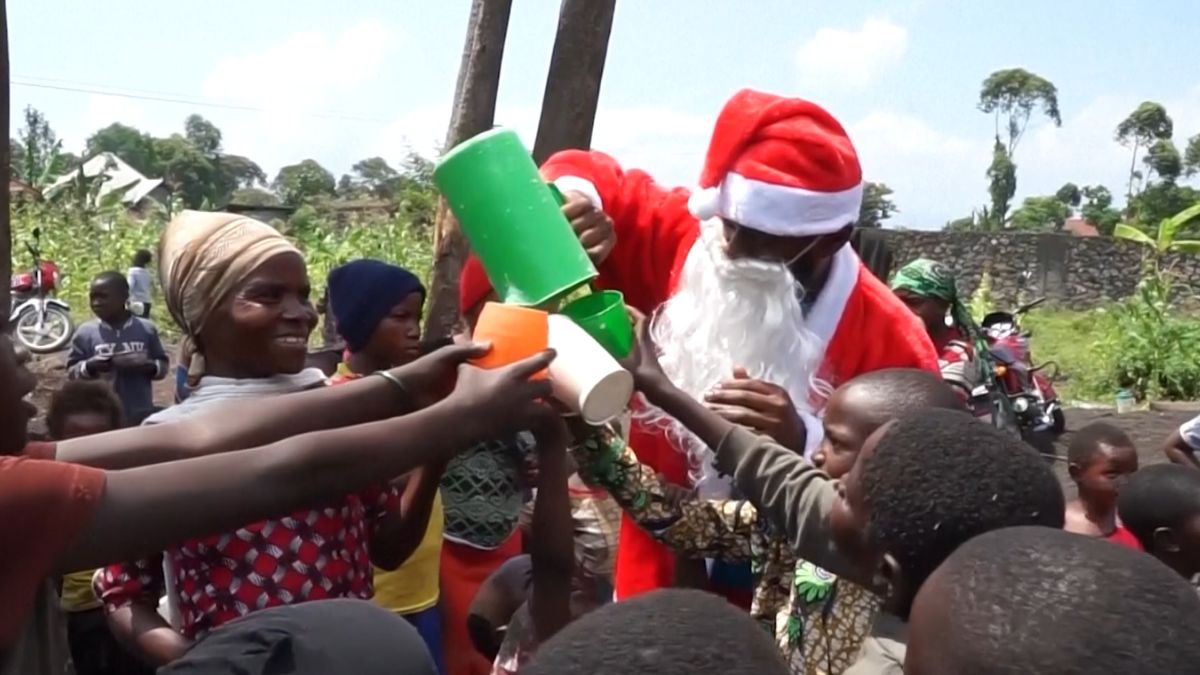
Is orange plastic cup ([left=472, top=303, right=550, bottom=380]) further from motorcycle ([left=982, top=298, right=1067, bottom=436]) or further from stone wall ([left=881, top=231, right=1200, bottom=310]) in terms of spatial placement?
stone wall ([left=881, top=231, right=1200, bottom=310])

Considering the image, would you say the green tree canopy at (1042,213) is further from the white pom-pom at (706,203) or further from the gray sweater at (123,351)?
the white pom-pom at (706,203)

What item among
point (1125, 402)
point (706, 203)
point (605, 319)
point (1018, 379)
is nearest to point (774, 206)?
point (706, 203)

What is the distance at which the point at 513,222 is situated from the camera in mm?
2072

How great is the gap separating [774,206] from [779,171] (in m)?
0.07

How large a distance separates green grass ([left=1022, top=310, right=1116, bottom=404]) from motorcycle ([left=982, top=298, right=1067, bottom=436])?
4.25 m

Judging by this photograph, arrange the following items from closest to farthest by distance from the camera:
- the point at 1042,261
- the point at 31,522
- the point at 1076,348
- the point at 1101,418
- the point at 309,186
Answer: the point at 31,522
the point at 1101,418
the point at 1076,348
the point at 1042,261
the point at 309,186

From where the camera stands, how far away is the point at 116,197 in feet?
65.9

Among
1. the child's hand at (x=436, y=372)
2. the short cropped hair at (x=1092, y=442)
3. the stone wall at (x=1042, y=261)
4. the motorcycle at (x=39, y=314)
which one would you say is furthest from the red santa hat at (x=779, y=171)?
the stone wall at (x=1042, y=261)

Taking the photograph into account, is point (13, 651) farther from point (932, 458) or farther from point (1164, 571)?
point (1164, 571)

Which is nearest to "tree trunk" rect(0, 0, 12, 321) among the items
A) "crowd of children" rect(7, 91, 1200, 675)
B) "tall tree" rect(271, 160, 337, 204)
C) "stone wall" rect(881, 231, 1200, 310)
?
"crowd of children" rect(7, 91, 1200, 675)

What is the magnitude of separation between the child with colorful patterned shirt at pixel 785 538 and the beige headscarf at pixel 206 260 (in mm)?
674

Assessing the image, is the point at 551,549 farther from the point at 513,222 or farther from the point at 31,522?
the point at 31,522

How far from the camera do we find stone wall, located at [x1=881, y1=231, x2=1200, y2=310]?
2167cm

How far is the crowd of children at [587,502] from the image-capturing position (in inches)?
48.5
